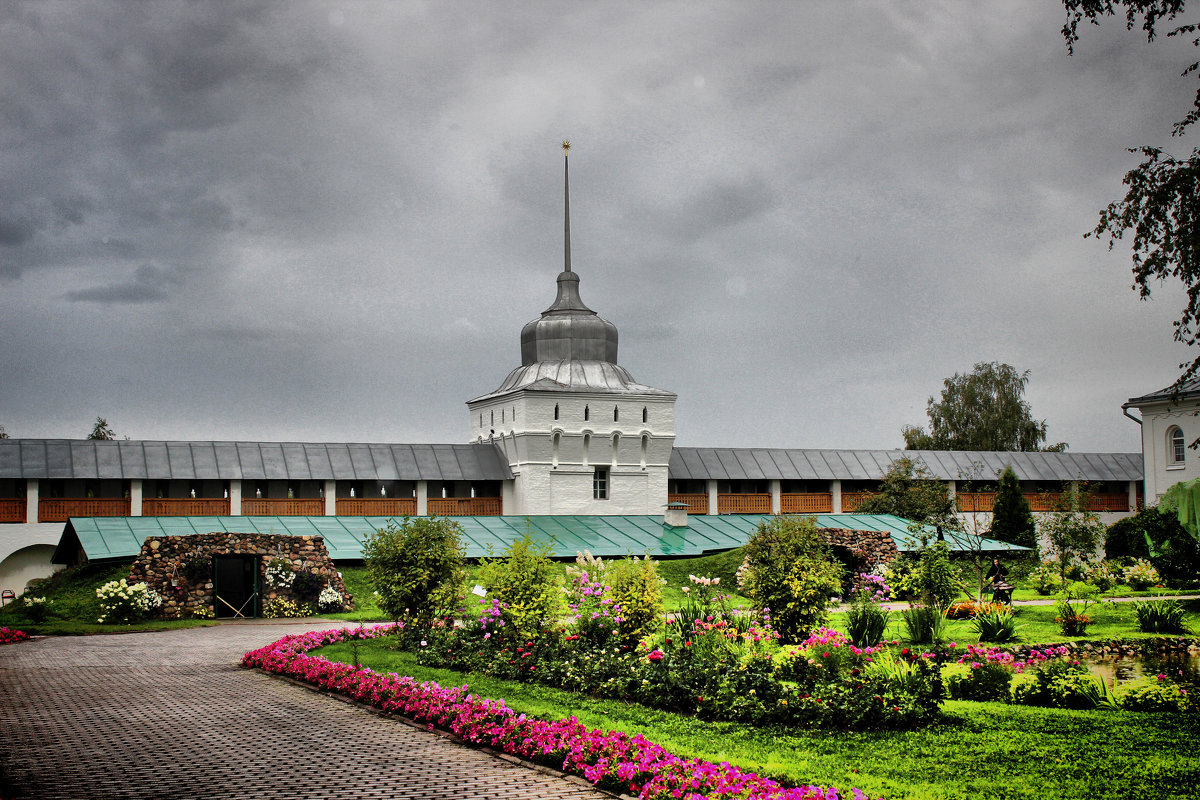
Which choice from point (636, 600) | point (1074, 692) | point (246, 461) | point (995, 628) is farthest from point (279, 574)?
point (1074, 692)

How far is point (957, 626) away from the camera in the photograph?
1988 cm

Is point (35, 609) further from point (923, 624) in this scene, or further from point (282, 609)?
point (923, 624)

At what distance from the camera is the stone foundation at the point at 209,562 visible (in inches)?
1009

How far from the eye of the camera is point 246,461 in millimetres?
37875

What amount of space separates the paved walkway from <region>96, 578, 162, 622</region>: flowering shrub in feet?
30.6

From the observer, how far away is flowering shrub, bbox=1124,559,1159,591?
28188 mm

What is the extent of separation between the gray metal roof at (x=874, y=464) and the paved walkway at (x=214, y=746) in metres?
30.4

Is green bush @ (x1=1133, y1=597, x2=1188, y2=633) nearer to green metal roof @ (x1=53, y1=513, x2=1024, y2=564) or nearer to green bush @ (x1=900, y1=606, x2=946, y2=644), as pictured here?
green bush @ (x1=900, y1=606, x2=946, y2=644)

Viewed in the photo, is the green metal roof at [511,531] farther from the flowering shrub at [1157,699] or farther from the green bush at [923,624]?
the flowering shrub at [1157,699]

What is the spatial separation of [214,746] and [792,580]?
31.8ft

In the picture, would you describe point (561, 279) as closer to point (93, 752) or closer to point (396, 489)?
point (396, 489)

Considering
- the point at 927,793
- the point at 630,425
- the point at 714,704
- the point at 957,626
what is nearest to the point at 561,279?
the point at 630,425

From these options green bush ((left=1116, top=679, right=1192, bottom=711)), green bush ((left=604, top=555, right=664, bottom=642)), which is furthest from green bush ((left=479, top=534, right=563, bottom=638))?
green bush ((left=1116, top=679, right=1192, bottom=711))

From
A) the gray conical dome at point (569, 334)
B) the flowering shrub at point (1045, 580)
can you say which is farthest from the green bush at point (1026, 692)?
the gray conical dome at point (569, 334)
